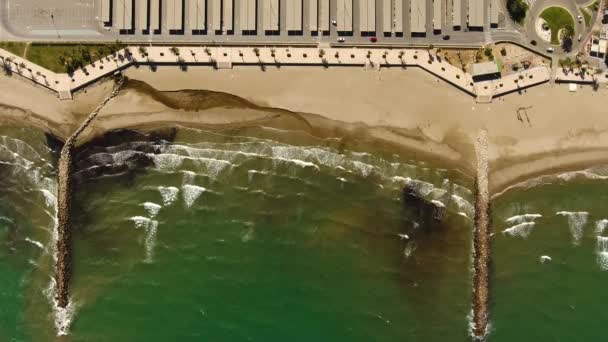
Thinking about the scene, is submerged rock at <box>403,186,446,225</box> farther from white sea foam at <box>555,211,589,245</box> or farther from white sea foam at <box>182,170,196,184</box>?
white sea foam at <box>182,170,196,184</box>

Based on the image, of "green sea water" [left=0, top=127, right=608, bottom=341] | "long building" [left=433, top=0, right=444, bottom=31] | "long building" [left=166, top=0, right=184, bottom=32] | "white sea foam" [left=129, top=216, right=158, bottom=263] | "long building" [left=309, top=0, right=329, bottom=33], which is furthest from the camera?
"long building" [left=433, top=0, right=444, bottom=31]

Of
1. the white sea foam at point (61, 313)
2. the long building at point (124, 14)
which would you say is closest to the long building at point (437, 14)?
the long building at point (124, 14)

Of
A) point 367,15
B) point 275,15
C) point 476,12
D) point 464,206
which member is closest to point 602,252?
point 464,206

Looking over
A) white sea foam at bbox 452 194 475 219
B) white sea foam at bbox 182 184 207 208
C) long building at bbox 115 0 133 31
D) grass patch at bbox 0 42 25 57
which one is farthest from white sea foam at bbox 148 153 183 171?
white sea foam at bbox 452 194 475 219

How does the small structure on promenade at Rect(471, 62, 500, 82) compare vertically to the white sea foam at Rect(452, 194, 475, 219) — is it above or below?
above

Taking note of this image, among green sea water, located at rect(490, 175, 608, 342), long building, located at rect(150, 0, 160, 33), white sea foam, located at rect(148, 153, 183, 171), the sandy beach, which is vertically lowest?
green sea water, located at rect(490, 175, 608, 342)

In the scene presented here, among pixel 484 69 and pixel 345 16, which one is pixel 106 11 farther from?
pixel 484 69

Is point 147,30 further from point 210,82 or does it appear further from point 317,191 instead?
point 317,191

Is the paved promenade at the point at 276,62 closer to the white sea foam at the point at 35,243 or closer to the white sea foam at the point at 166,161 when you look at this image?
the white sea foam at the point at 166,161
